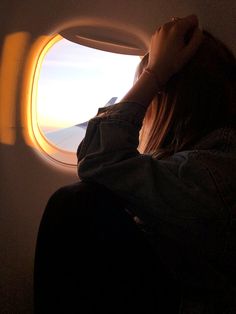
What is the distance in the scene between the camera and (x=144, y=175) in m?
0.57

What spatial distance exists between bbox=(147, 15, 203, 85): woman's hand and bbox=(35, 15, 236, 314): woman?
12cm

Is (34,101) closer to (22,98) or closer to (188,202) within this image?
(22,98)

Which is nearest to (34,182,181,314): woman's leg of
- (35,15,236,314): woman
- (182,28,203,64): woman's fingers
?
(35,15,236,314): woman

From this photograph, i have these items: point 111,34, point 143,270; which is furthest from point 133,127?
point 111,34

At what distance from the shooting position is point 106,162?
610 millimetres

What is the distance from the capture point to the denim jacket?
55 centimetres

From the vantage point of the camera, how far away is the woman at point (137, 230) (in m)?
0.55

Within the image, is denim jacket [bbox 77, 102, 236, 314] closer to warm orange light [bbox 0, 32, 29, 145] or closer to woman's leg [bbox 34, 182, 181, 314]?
woman's leg [bbox 34, 182, 181, 314]

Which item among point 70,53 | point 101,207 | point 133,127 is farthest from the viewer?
point 70,53

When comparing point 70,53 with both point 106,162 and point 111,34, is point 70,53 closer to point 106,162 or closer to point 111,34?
point 111,34

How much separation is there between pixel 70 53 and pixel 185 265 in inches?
37.1

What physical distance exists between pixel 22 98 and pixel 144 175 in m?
0.76

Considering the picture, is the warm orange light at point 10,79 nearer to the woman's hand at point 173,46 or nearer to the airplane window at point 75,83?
the airplane window at point 75,83

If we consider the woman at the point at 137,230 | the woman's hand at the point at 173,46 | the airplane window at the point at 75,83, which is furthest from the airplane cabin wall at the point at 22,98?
the woman at the point at 137,230
